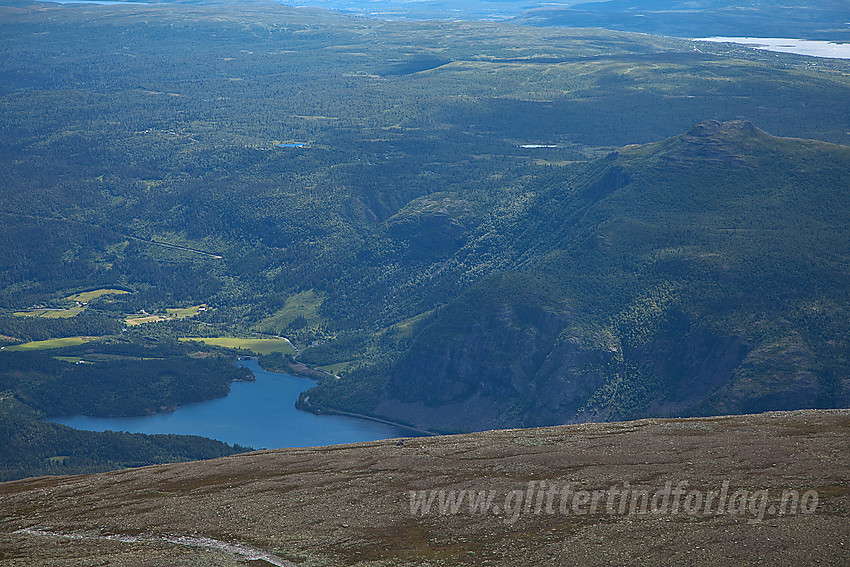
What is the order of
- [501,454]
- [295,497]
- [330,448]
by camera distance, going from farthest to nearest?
[330,448] < [501,454] < [295,497]

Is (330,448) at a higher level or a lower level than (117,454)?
higher

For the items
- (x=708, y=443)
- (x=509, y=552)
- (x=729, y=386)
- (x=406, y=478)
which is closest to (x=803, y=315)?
(x=729, y=386)

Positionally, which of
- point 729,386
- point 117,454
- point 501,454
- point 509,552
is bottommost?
point 117,454

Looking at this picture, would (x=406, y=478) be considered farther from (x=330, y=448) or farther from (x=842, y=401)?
(x=842, y=401)

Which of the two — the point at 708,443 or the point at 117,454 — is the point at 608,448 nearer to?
the point at 708,443

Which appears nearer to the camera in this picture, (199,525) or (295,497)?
(199,525)

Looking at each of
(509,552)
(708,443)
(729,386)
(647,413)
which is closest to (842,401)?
(729,386)

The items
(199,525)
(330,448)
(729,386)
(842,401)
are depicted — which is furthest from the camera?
(729,386)
